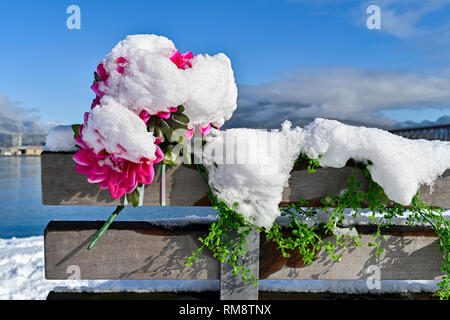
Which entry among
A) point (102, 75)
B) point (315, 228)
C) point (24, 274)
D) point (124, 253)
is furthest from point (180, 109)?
point (24, 274)

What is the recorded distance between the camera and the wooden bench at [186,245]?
4.24ft

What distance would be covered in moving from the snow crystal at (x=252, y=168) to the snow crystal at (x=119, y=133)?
26 centimetres

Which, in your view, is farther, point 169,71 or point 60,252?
point 60,252

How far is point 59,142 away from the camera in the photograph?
1301 millimetres

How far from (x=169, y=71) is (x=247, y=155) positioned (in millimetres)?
397

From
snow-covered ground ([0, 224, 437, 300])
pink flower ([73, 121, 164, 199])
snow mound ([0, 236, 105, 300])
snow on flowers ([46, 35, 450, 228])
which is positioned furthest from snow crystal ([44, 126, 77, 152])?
snow mound ([0, 236, 105, 300])


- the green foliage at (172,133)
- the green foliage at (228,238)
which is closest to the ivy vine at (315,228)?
the green foliage at (228,238)

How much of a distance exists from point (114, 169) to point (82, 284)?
1653mm

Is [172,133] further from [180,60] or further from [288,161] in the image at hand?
[288,161]

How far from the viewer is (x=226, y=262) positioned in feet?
4.50

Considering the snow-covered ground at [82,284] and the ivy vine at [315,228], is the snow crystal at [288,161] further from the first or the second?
the snow-covered ground at [82,284]
